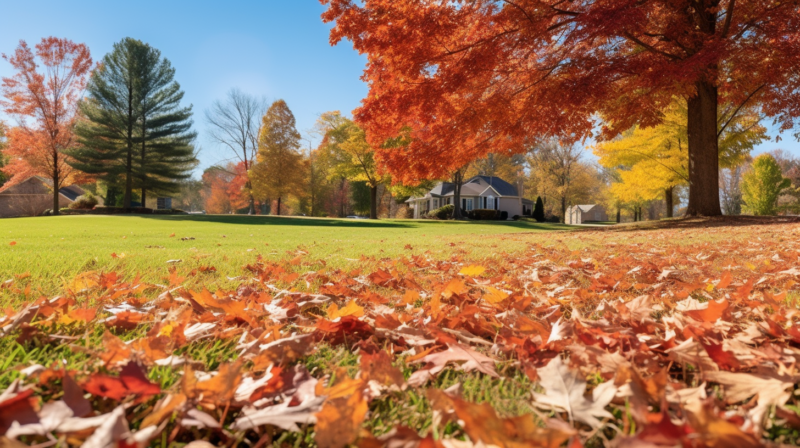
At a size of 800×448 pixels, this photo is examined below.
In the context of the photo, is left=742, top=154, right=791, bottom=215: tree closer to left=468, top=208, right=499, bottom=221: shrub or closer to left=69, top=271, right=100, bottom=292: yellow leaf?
left=468, top=208, right=499, bottom=221: shrub

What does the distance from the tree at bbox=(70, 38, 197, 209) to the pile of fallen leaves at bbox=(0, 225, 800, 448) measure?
30.8 m

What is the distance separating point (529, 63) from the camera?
1007 centimetres

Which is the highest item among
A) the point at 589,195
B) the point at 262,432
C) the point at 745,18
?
the point at 745,18

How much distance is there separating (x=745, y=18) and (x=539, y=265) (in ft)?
42.0

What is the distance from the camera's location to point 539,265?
3.59m

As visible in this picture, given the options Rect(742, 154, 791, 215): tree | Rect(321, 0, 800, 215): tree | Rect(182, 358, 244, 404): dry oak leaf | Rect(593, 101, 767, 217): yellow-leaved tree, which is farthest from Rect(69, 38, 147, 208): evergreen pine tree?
Rect(742, 154, 791, 215): tree

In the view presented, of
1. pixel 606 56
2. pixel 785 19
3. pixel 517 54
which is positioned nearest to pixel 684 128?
pixel 785 19

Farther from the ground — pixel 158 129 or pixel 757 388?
pixel 158 129

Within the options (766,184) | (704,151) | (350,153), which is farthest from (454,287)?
(766,184)

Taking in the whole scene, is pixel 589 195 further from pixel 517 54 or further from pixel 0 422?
pixel 0 422

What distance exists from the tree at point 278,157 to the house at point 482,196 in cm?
1548

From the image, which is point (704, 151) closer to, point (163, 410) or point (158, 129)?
point (163, 410)

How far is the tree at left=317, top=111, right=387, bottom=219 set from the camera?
29297mm

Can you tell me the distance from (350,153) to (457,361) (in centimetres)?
3035
